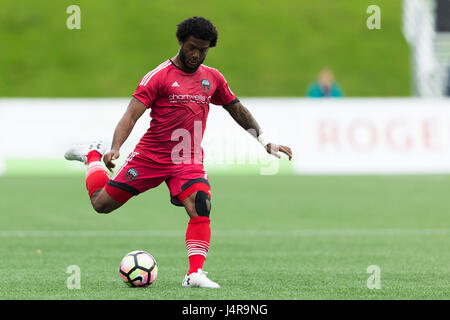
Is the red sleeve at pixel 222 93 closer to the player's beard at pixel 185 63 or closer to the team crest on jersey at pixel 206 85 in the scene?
the team crest on jersey at pixel 206 85

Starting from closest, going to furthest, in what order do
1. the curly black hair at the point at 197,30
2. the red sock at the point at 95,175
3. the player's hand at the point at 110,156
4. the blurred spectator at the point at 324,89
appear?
the player's hand at the point at 110,156
the curly black hair at the point at 197,30
the red sock at the point at 95,175
the blurred spectator at the point at 324,89

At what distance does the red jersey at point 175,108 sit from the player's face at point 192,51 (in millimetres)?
128

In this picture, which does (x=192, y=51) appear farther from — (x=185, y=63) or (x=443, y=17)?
(x=443, y=17)

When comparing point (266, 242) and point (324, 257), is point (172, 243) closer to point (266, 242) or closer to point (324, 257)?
point (266, 242)

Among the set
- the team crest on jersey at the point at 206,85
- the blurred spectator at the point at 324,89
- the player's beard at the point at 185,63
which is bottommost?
the team crest on jersey at the point at 206,85

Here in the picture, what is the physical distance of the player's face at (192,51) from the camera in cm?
805

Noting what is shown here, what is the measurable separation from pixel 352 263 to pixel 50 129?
46.0 ft

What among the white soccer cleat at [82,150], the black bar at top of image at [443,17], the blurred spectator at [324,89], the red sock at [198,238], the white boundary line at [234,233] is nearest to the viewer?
the red sock at [198,238]

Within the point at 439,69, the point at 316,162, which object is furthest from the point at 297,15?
the point at 316,162

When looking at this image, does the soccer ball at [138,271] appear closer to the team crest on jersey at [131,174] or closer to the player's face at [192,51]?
the team crest on jersey at [131,174]

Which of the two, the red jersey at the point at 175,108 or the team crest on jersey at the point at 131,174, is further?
the team crest on jersey at the point at 131,174

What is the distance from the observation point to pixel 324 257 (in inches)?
402

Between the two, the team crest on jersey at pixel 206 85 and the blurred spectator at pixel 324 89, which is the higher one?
the blurred spectator at pixel 324 89

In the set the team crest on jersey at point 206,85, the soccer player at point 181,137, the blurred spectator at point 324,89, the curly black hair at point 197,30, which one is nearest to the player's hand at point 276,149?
the soccer player at point 181,137
